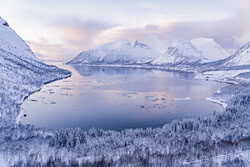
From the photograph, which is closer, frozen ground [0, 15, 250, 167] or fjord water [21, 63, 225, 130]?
frozen ground [0, 15, 250, 167]

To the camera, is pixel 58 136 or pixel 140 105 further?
pixel 140 105

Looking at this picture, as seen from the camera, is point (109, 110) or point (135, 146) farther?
point (109, 110)

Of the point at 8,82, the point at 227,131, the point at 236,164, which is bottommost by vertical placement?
the point at 236,164

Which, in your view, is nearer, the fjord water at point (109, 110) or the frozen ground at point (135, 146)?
the frozen ground at point (135, 146)

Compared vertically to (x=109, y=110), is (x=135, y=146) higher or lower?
lower

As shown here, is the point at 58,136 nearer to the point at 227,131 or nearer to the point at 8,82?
the point at 227,131

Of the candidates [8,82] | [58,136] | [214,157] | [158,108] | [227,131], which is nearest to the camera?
[214,157]

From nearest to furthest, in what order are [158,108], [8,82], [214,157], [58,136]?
[214,157], [58,136], [158,108], [8,82]

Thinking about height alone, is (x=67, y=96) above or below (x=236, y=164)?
above

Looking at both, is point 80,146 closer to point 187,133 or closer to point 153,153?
point 153,153

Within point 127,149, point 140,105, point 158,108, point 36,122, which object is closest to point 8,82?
point 36,122
